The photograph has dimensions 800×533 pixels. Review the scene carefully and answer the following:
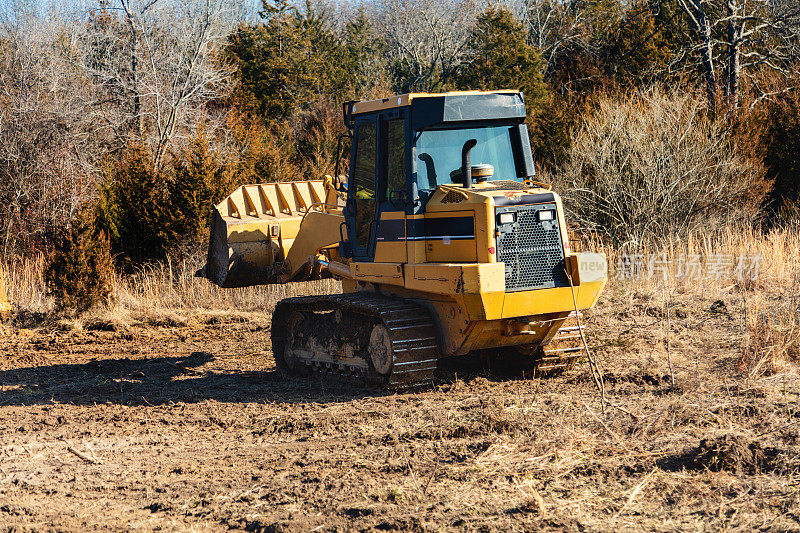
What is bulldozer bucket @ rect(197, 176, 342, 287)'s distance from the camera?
31.6 ft

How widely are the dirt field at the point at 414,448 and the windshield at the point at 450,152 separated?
1992mm

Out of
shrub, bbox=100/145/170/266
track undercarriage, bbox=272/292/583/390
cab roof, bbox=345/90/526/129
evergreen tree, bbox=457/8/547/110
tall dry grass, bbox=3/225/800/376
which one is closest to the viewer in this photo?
cab roof, bbox=345/90/526/129

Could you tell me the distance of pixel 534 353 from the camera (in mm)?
8344

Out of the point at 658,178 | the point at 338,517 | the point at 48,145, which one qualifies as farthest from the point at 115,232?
the point at 338,517

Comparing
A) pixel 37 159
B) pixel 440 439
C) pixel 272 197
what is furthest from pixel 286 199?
pixel 37 159

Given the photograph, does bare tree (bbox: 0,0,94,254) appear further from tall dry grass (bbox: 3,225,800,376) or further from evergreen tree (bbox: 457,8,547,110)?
evergreen tree (bbox: 457,8,547,110)

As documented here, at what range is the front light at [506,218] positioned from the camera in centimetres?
729

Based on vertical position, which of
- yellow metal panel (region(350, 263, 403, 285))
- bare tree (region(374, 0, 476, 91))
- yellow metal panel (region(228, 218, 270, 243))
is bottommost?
yellow metal panel (region(350, 263, 403, 285))

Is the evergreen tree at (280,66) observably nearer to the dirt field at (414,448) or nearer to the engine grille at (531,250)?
the dirt field at (414,448)

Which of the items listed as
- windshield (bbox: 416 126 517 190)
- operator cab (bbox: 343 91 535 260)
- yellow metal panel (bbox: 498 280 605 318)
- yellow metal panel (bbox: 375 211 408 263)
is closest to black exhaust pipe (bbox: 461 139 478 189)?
operator cab (bbox: 343 91 535 260)

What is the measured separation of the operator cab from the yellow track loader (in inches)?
0.4

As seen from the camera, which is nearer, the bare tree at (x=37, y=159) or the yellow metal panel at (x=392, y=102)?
the yellow metal panel at (x=392, y=102)

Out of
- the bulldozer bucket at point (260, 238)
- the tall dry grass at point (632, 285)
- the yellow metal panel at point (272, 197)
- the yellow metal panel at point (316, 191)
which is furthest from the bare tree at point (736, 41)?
the bulldozer bucket at point (260, 238)

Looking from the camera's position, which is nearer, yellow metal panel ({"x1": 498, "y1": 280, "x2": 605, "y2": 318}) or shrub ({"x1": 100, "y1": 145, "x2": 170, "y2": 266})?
yellow metal panel ({"x1": 498, "y1": 280, "x2": 605, "y2": 318})
